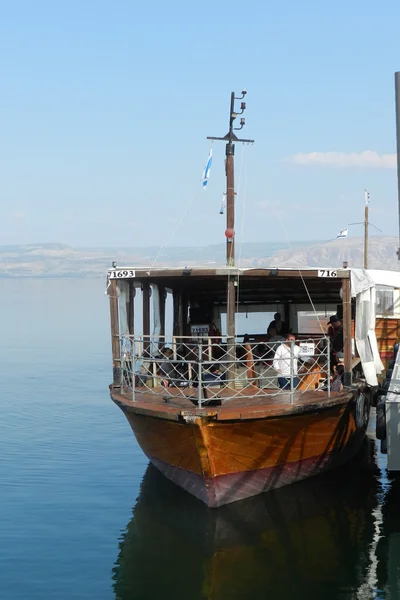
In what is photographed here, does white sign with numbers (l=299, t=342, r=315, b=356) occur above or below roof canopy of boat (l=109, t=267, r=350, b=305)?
below

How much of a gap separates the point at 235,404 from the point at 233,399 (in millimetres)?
400

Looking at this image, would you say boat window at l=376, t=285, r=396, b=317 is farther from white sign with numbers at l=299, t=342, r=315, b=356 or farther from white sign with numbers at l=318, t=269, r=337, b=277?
white sign with numbers at l=318, t=269, r=337, b=277

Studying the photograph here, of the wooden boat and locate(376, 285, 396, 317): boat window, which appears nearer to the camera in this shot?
the wooden boat

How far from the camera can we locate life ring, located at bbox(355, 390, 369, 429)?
52.4ft

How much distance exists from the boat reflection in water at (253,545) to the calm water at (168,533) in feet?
0.07

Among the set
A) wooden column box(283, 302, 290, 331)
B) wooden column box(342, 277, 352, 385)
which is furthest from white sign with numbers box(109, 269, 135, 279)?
wooden column box(283, 302, 290, 331)

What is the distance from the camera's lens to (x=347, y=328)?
15.2 metres

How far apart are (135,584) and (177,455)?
2.99 meters

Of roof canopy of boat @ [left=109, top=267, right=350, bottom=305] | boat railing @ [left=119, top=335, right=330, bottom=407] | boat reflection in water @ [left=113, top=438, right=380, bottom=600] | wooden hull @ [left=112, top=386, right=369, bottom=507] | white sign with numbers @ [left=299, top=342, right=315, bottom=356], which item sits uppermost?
roof canopy of boat @ [left=109, top=267, right=350, bottom=305]

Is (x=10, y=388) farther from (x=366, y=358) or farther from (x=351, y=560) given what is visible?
(x=351, y=560)

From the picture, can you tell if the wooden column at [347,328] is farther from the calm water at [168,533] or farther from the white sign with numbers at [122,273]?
the white sign with numbers at [122,273]

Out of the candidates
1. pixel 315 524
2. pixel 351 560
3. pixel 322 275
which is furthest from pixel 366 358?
pixel 351 560

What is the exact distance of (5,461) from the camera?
18.1 m

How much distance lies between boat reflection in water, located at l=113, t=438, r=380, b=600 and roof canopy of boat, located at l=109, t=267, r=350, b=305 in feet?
12.9
